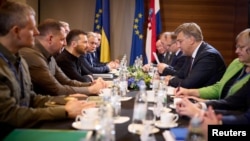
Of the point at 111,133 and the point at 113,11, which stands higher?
the point at 113,11

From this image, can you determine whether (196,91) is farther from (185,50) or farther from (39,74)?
(39,74)

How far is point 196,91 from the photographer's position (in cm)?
279

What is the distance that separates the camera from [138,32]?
6.14 meters

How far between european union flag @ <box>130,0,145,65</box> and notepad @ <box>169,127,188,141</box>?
463cm

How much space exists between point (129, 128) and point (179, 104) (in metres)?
0.49

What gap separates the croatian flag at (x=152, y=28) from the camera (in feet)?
19.5

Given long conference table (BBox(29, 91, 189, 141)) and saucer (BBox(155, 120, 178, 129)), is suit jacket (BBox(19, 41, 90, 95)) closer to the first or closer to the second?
long conference table (BBox(29, 91, 189, 141))

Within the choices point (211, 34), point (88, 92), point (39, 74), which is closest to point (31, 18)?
point (39, 74)

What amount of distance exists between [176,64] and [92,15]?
2.50 metres

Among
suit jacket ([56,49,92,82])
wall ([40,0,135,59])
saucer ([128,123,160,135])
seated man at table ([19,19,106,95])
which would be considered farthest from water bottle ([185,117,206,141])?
wall ([40,0,135,59])

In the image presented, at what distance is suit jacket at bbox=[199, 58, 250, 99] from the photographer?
2295 mm

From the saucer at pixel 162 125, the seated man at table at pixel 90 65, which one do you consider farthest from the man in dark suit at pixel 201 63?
the seated man at table at pixel 90 65

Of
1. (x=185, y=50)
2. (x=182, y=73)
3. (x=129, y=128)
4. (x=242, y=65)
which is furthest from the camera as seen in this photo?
(x=182, y=73)

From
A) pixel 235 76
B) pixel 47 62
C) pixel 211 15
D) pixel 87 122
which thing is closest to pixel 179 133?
pixel 87 122
